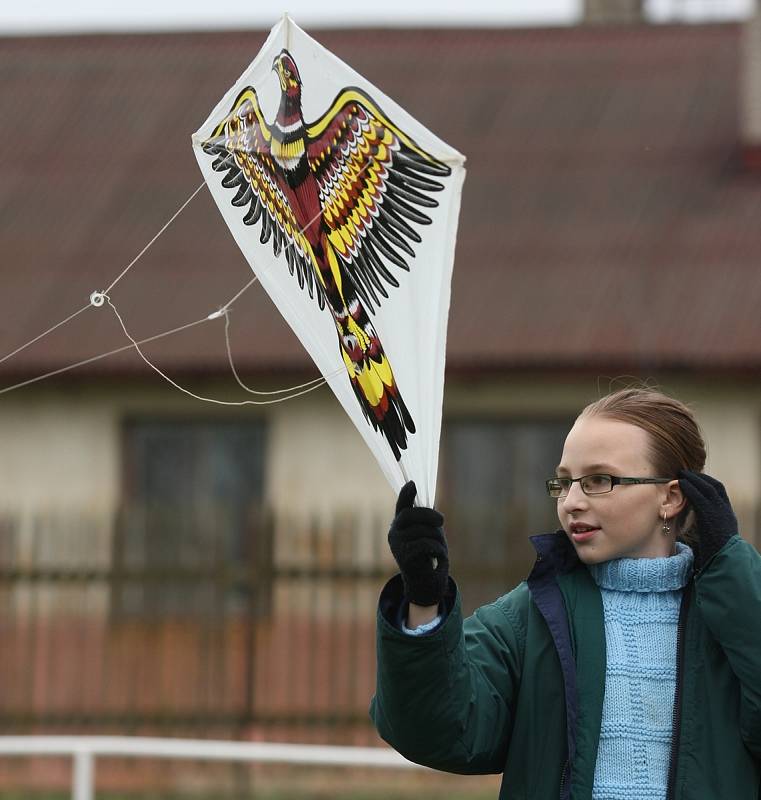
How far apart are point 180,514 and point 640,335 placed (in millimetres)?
3455

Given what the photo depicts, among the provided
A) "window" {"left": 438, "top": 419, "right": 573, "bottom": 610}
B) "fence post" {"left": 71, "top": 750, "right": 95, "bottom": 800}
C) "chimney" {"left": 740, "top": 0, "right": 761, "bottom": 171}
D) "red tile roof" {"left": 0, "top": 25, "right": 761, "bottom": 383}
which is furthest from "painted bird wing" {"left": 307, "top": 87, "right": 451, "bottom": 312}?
"chimney" {"left": 740, "top": 0, "right": 761, "bottom": 171}

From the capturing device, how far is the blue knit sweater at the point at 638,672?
285 centimetres

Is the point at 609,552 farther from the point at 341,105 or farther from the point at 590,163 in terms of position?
the point at 590,163

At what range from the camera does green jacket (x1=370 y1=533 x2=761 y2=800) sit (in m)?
2.79

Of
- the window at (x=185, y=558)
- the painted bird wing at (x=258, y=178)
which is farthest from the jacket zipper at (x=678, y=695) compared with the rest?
the window at (x=185, y=558)

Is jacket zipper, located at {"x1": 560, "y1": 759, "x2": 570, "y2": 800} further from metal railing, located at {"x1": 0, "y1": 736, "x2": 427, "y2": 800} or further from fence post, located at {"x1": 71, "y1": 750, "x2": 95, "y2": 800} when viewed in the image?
fence post, located at {"x1": 71, "y1": 750, "x2": 95, "y2": 800}

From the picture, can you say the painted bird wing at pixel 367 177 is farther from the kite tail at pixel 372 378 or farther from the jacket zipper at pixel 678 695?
the jacket zipper at pixel 678 695

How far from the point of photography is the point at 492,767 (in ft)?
9.72

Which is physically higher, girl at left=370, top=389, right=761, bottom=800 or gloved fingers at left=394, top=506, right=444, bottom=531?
gloved fingers at left=394, top=506, right=444, bottom=531

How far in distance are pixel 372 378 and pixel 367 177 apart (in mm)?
472

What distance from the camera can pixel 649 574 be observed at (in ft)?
9.77

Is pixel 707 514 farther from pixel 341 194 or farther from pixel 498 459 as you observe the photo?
pixel 498 459

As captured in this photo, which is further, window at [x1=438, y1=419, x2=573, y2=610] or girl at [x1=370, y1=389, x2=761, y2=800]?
window at [x1=438, y1=419, x2=573, y2=610]

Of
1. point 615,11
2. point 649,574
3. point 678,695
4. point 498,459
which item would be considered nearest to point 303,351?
point 498,459
